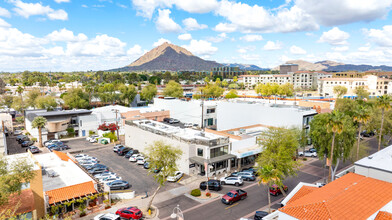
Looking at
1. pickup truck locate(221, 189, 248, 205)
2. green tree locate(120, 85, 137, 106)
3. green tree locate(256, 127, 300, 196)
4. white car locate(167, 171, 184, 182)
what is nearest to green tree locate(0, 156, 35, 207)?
white car locate(167, 171, 184, 182)

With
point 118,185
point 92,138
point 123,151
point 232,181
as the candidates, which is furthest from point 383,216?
point 92,138

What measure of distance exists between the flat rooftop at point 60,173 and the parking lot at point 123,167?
633 centimetres

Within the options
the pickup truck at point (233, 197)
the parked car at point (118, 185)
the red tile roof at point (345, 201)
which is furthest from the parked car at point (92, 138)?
the red tile roof at point (345, 201)

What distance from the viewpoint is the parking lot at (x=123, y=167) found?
3254 centimetres

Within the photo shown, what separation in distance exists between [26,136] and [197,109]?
41.9m

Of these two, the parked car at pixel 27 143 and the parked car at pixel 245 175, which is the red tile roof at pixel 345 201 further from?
the parked car at pixel 27 143

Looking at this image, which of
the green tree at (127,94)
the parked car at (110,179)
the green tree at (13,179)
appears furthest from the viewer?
the green tree at (127,94)

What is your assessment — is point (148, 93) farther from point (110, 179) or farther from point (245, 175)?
point (245, 175)

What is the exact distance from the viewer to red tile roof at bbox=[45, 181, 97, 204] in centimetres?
2486

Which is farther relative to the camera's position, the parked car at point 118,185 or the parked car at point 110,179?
the parked car at point 110,179

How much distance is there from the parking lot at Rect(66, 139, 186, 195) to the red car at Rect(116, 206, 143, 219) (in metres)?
5.70

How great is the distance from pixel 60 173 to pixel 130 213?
12.2 metres

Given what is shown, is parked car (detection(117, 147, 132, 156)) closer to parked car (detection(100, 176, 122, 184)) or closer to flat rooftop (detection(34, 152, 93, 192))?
flat rooftop (detection(34, 152, 93, 192))

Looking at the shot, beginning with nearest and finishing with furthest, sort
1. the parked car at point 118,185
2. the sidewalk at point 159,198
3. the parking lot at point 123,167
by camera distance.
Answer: the sidewalk at point 159,198 → the parked car at point 118,185 → the parking lot at point 123,167
